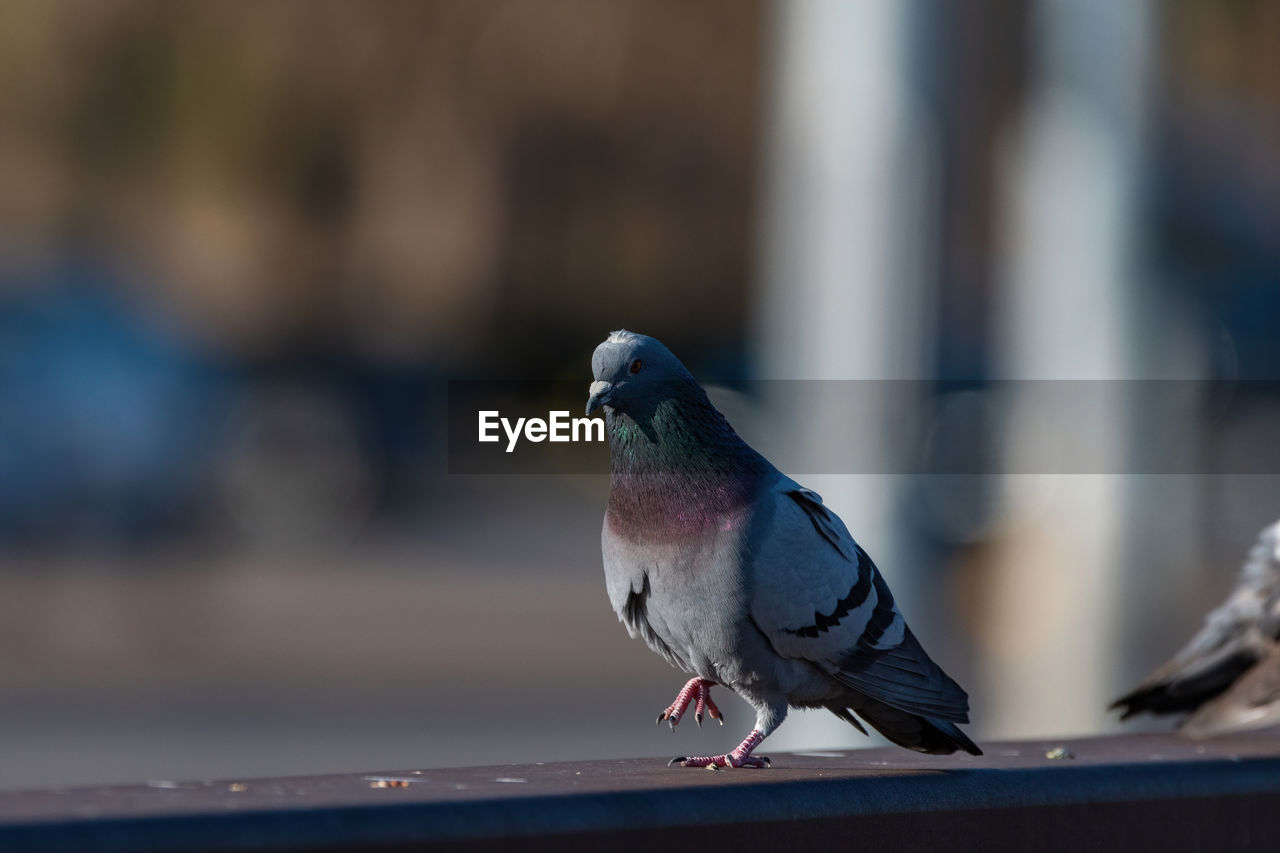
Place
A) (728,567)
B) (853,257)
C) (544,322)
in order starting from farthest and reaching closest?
(544,322), (853,257), (728,567)

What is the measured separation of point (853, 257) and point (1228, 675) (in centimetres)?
152

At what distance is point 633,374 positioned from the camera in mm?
2174

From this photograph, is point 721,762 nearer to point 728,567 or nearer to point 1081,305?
point 728,567

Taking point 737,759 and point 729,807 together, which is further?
point 737,759

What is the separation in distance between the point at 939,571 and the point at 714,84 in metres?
17.4

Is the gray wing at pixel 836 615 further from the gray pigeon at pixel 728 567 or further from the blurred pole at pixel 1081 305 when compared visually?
the blurred pole at pixel 1081 305

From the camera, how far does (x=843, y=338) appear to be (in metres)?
4.50

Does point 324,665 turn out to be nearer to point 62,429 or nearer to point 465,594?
Result: point 465,594

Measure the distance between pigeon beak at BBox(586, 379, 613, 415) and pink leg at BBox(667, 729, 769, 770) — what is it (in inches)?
24.0

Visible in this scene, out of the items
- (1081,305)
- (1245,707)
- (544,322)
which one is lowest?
(1245,707)

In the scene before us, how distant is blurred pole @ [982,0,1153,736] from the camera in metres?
5.39

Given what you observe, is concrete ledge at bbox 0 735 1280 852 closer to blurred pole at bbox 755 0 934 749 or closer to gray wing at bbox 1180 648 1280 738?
gray wing at bbox 1180 648 1280 738

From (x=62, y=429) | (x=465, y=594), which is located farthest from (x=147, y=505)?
(x=465, y=594)
